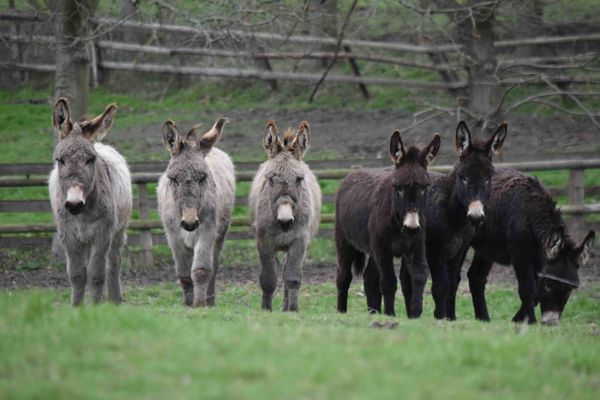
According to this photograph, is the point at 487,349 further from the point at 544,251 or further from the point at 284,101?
the point at 284,101

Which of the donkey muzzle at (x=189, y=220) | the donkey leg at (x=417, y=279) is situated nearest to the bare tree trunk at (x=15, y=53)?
the donkey muzzle at (x=189, y=220)

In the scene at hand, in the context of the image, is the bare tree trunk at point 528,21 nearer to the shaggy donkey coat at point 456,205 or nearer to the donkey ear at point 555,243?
the shaggy donkey coat at point 456,205

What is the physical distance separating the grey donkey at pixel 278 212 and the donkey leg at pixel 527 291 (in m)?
2.77

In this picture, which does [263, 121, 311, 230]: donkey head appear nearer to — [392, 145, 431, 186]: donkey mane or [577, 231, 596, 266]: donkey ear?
[392, 145, 431, 186]: donkey mane

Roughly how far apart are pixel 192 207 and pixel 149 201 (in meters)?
6.33

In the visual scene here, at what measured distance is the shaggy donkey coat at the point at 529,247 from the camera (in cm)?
1139

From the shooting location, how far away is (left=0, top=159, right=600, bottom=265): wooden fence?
52.1 ft

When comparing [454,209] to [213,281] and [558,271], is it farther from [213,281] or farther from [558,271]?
[213,281]

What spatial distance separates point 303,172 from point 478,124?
8.28m

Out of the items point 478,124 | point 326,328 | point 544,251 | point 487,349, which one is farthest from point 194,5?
point 487,349

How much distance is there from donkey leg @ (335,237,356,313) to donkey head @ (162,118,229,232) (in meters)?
2.31

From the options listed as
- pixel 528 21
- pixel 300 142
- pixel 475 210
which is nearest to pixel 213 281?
pixel 300 142

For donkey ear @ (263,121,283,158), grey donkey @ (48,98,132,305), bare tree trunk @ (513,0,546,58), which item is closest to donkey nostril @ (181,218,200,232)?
grey donkey @ (48,98,132,305)

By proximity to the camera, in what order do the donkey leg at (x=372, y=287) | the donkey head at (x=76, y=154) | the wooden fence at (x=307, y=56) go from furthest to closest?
the wooden fence at (x=307, y=56), the donkey leg at (x=372, y=287), the donkey head at (x=76, y=154)
